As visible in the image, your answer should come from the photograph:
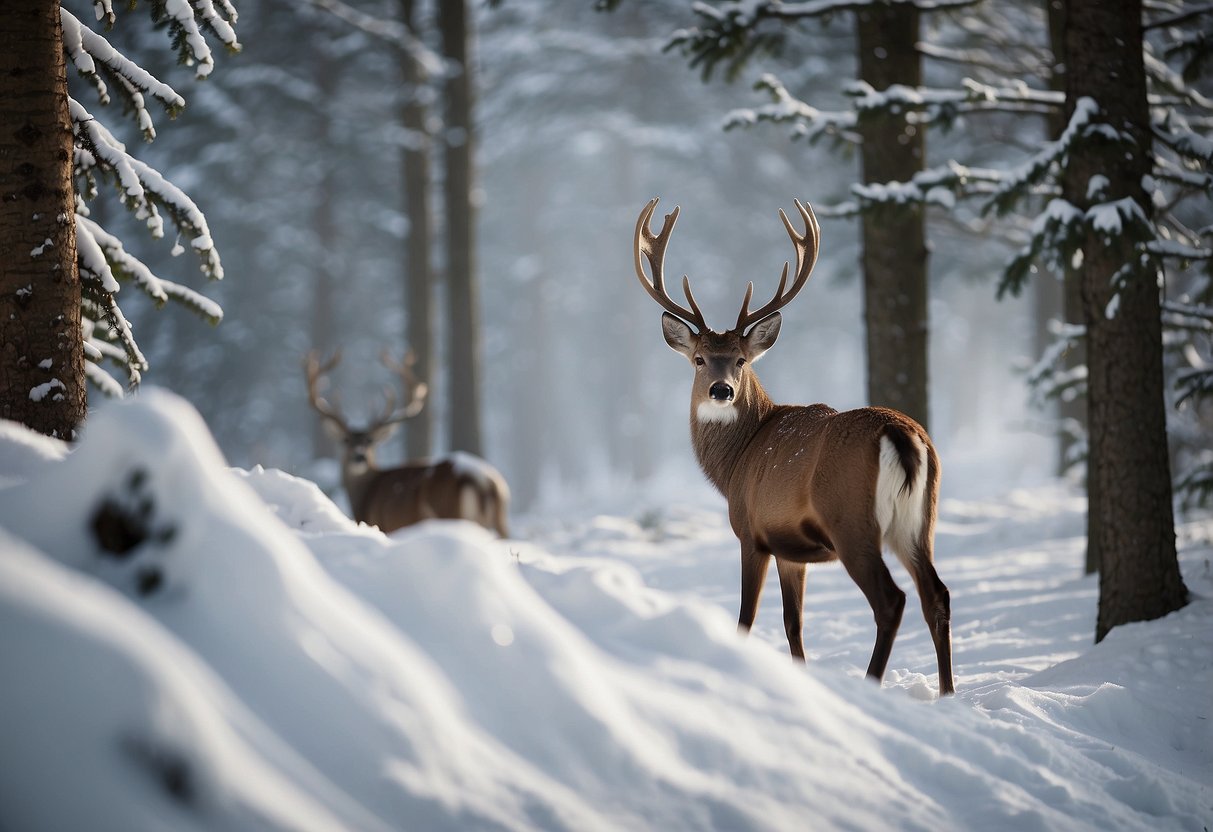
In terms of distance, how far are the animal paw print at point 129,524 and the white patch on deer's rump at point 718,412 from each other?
3.96 metres

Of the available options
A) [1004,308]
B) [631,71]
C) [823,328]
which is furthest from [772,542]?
[1004,308]

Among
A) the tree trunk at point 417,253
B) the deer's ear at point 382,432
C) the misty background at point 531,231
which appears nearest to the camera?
the deer's ear at point 382,432

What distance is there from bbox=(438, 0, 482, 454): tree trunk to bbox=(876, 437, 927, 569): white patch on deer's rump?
9.91m

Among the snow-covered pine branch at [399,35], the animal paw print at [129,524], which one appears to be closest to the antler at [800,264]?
the animal paw print at [129,524]

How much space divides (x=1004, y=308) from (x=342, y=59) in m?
29.1

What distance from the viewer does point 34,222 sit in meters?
4.27

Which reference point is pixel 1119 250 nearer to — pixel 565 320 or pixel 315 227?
pixel 315 227

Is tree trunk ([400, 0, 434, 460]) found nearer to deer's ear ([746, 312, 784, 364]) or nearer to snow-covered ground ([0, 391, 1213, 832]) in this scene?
deer's ear ([746, 312, 784, 364])

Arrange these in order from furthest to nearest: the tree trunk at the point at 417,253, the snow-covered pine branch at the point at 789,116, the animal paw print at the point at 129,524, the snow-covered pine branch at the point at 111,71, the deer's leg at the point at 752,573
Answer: the tree trunk at the point at 417,253 → the snow-covered pine branch at the point at 789,116 → the deer's leg at the point at 752,573 → the snow-covered pine branch at the point at 111,71 → the animal paw print at the point at 129,524

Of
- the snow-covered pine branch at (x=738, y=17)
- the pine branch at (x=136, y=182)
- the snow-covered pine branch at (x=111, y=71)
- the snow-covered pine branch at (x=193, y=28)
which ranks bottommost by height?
the pine branch at (x=136, y=182)

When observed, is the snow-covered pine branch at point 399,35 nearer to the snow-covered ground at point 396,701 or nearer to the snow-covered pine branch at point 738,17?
the snow-covered pine branch at point 738,17

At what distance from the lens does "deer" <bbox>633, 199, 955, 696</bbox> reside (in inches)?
178

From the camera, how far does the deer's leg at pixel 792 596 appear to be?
5.25 meters

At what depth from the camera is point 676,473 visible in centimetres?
3941
